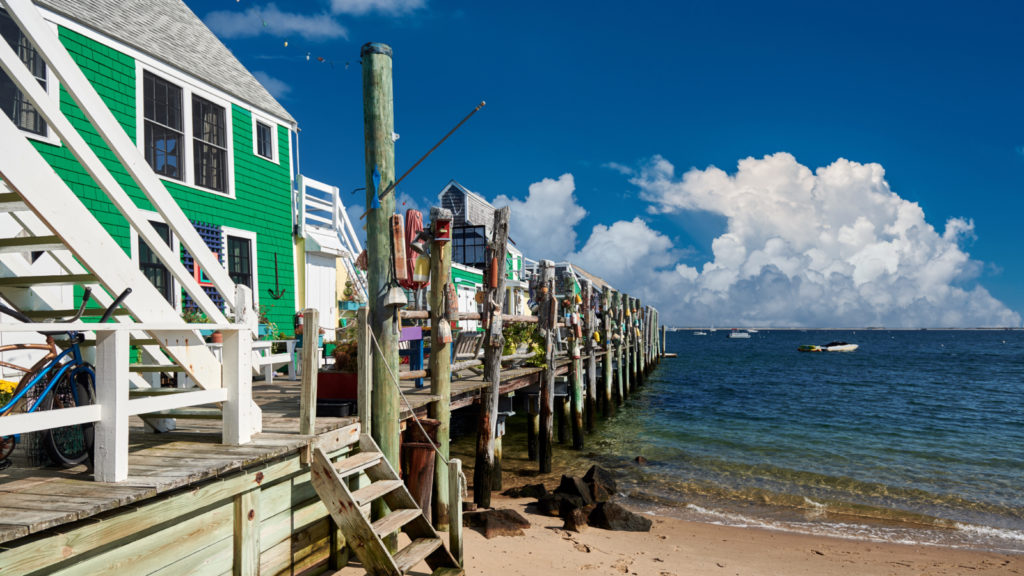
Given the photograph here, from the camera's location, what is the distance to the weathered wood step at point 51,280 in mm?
4184

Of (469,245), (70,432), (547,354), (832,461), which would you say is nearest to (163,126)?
(547,354)

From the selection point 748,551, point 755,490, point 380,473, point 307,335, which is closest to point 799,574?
point 748,551

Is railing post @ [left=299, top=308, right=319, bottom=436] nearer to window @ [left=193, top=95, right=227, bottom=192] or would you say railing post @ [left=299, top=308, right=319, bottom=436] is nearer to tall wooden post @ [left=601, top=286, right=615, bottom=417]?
window @ [left=193, top=95, right=227, bottom=192]

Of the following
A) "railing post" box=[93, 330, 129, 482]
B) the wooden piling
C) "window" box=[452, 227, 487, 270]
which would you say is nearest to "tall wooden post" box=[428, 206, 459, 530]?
the wooden piling

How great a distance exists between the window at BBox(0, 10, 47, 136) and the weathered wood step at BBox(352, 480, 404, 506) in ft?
25.3

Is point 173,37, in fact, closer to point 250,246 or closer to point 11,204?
point 250,246

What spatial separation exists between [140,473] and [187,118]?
9.56m

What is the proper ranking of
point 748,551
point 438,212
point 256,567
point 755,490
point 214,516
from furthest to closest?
point 755,490 → point 748,551 → point 438,212 → point 256,567 → point 214,516

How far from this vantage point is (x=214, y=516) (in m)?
4.23

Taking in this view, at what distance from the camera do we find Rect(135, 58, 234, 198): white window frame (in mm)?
10688

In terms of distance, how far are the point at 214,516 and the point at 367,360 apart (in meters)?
1.89

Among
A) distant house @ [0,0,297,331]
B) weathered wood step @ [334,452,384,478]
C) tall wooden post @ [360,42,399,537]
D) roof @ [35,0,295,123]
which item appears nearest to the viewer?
weathered wood step @ [334,452,384,478]

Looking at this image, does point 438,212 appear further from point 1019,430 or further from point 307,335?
point 1019,430

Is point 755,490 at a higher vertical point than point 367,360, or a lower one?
lower
